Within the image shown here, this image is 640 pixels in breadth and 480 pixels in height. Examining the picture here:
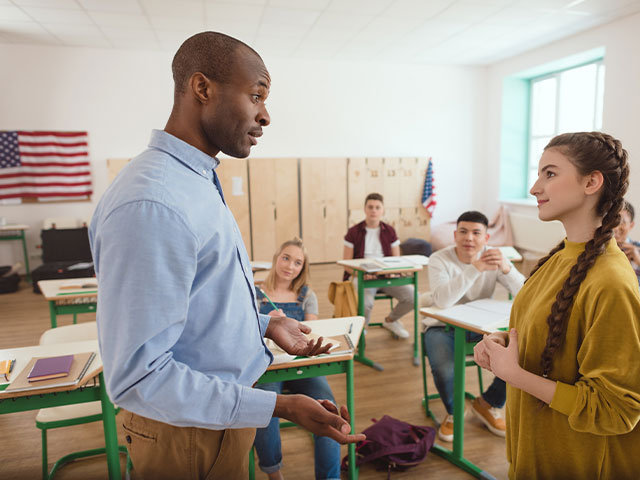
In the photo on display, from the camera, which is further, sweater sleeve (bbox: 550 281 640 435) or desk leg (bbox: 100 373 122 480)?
desk leg (bbox: 100 373 122 480)

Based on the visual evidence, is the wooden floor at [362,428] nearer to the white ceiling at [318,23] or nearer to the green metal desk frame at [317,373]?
the green metal desk frame at [317,373]

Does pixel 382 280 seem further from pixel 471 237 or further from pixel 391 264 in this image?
pixel 471 237

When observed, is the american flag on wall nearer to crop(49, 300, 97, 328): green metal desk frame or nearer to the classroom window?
crop(49, 300, 97, 328): green metal desk frame

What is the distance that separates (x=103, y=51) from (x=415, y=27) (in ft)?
14.5

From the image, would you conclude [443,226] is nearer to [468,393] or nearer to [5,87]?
[468,393]

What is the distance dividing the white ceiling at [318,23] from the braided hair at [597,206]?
4178 mm

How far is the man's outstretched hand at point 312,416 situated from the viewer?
880mm

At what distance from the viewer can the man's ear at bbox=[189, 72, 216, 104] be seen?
861 mm

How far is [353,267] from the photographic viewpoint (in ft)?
11.7

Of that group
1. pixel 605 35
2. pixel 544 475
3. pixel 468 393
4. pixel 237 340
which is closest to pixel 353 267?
pixel 468 393

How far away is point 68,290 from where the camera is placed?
3.07 m

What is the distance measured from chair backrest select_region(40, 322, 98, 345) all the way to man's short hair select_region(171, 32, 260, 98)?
1.92 metres

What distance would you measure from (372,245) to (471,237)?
61.7 inches

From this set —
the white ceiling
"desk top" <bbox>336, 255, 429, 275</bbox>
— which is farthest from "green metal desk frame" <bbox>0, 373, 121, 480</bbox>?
the white ceiling
